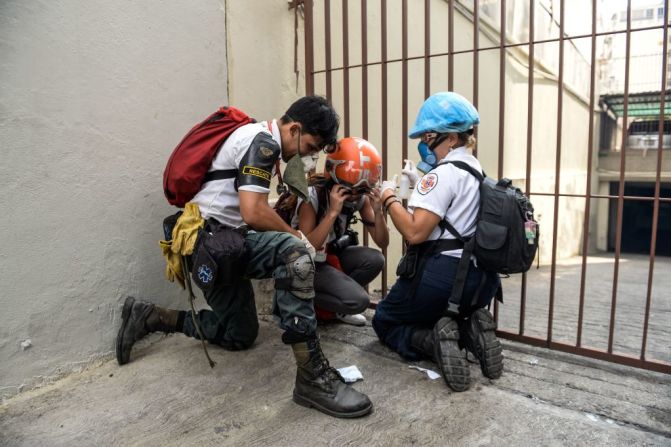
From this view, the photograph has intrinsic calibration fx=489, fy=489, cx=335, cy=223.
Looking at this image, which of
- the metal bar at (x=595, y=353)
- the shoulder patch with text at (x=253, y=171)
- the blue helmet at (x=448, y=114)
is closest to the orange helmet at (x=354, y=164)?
the blue helmet at (x=448, y=114)

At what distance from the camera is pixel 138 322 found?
2.93 m

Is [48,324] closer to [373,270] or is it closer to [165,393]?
[165,393]

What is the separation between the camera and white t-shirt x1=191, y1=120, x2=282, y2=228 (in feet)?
8.68

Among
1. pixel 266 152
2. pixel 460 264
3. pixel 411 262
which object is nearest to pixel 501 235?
pixel 460 264

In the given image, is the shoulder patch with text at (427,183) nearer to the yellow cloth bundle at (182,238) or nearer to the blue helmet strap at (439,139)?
the blue helmet strap at (439,139)

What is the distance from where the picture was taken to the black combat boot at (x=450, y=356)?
8.46 feet

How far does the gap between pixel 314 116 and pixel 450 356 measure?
1.50 meters

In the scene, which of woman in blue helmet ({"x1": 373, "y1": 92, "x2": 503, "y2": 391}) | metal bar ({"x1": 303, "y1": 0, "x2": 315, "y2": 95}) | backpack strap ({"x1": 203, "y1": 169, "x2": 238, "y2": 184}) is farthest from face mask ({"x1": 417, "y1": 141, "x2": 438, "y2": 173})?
metal bar ({"x1": 303, "y1": 0, "x2": 315, "y2": 95})

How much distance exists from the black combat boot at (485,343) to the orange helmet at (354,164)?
101cm

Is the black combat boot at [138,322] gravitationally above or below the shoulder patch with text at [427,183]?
A: below

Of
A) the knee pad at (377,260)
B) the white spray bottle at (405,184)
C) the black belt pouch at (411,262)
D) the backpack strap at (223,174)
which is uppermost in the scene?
the backpack strap at (223,174)

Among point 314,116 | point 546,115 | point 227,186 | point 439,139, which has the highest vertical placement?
point 546,115

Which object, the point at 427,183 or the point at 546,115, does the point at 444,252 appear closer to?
the point at 427,183

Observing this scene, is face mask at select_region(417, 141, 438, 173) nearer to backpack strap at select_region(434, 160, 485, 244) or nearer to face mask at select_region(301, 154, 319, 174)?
backpack strap at select_region(434, 160, 485, 244)
